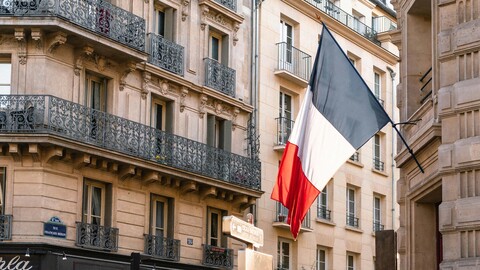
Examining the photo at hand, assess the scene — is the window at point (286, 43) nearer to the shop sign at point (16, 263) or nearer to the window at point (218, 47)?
the window at point (218, 47)

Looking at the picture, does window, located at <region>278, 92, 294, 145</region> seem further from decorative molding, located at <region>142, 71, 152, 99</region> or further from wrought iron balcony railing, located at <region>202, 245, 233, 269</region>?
decorative molding, located at <region>142, 71, 152, 99</region>

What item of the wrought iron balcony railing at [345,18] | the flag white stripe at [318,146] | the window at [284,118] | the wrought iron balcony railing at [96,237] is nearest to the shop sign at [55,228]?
the wrought iron balcony railing at [96,237]

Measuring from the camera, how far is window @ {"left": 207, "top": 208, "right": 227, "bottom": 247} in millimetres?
37844

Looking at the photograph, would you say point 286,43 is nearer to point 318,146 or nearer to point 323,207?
point 323,207

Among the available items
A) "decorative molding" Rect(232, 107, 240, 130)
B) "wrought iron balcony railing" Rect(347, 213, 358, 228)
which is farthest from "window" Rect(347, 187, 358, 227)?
"decorative molding" Rect(232, 107, 240, 130)

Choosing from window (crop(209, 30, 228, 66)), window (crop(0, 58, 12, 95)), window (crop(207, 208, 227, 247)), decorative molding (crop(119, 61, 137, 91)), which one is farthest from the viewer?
window (crop(209, 30, 228, 66))

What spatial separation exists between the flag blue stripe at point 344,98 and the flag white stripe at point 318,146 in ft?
0.34

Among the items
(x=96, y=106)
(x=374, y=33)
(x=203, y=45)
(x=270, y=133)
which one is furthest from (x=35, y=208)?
(x=374, y=33)

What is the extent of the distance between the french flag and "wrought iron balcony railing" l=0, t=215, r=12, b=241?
15.4 metres

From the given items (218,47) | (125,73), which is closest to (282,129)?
(218,47)

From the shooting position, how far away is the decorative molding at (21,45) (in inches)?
1206

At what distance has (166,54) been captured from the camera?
118 feet

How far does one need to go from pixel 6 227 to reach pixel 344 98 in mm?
16023

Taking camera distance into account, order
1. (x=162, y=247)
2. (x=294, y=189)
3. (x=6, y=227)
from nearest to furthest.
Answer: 1. (x=294, y=189)
2. (x=6, y=227)
3. (x=162, y=247)
